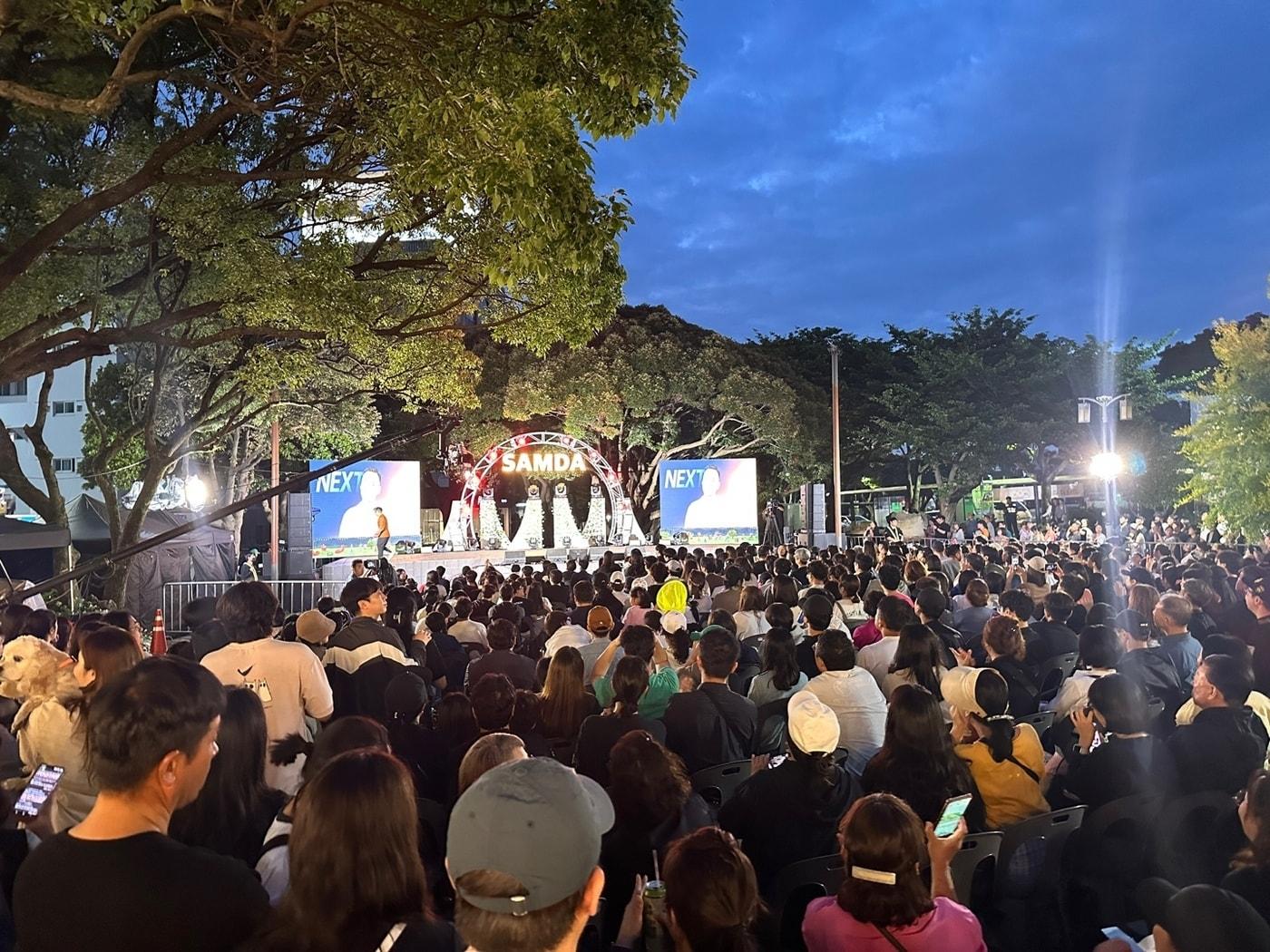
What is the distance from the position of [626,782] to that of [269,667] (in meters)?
1.90

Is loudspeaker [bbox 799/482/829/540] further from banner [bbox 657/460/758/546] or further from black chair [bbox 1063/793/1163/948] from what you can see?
black chair [bbox 1063/793/1163/948]

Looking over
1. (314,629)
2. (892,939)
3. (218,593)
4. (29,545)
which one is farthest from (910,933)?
(218,593)

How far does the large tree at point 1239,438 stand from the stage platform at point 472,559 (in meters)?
11.3

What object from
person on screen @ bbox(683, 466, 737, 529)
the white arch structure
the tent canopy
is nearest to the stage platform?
the white arch structure

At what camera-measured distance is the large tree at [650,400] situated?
27.0 metres

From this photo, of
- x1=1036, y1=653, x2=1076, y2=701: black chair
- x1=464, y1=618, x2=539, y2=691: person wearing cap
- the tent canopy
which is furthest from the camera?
the tent canopy

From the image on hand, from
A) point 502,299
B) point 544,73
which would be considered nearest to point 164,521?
point 502,299

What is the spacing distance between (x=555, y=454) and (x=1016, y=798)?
23457mm

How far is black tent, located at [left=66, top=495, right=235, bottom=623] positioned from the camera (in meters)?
16.2

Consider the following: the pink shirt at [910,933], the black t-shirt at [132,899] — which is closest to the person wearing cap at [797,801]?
the pink shirt at [910,933]

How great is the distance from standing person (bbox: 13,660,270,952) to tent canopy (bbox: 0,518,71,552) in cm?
1018

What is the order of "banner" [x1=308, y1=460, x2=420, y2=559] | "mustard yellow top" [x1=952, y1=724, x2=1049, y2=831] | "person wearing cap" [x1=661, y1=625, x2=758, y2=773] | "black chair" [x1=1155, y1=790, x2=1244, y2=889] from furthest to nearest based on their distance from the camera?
"banner" [x1=308, y1=460, x2=420, y2=559] < "person wearing cap" [x1=661, y1=625, x2=758, y2=773] < "mustard yellow top" [x1=952, y1=724, x2=1049, y2=831] < "black chair" [x1=1155, y1=790, x2=1244, y2=889]

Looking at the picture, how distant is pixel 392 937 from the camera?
73.9 inches

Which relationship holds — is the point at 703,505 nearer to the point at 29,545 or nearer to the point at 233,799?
the point at 29,545
